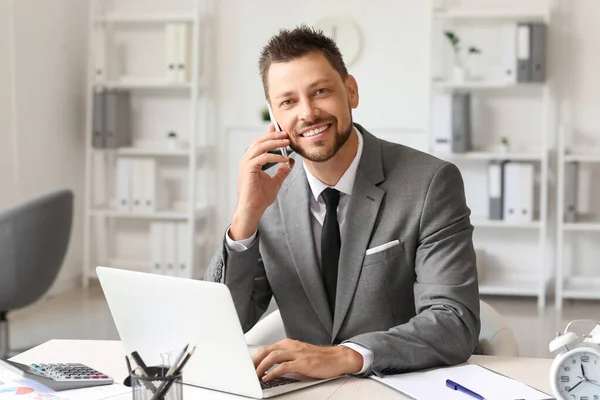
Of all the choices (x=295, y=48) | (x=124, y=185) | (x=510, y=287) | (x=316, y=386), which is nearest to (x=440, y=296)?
(x=316, y=386)

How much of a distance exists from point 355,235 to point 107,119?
3.81 meters

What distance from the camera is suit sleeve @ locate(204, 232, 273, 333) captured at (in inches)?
76.3

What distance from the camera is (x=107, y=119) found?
5465mm

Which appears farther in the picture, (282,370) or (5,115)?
(5,115)

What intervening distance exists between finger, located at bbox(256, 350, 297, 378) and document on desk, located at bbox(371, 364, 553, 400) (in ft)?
0.54

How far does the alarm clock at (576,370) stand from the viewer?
4.53ft

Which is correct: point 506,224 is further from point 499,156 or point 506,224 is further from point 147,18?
point 147,18

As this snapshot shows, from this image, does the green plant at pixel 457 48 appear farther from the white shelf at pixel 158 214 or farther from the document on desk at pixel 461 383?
Answer: the document on desk at pixel 461 383

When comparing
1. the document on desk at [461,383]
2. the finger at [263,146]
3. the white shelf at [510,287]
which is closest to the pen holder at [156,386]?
the document on desk at [461,383]

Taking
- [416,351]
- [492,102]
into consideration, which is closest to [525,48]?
[492,102]

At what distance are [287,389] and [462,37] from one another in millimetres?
4200

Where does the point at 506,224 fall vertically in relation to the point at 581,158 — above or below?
below

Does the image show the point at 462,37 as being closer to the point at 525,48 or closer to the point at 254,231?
the point at 525,48

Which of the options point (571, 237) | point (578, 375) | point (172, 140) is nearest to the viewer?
point (578, 375)
